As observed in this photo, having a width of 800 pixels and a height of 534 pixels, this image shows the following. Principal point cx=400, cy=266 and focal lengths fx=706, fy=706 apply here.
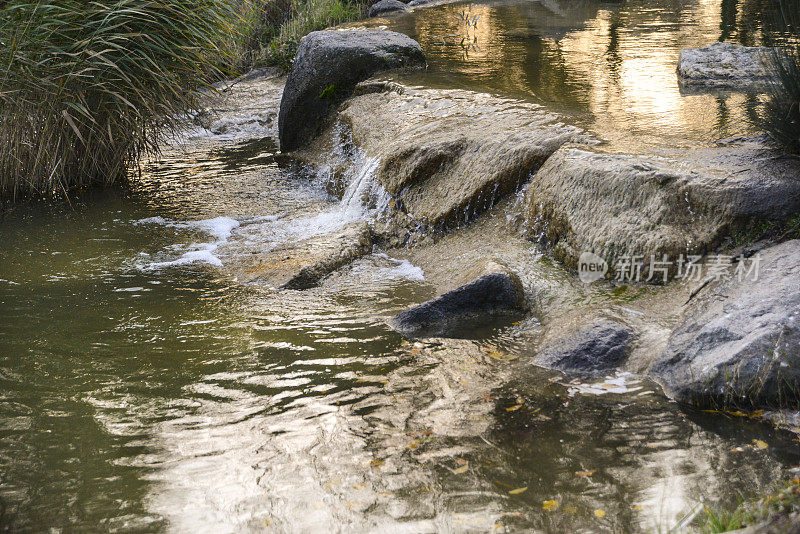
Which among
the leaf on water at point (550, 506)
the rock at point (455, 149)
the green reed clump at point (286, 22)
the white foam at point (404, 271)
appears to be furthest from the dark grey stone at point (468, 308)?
the green reed clump at point (286, 22)

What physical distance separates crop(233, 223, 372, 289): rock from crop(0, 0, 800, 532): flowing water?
0.16 metres

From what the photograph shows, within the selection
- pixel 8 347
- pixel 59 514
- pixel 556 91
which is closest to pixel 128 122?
pixel 8 347

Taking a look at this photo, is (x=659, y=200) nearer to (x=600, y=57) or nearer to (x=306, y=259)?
(x=306, y=259)

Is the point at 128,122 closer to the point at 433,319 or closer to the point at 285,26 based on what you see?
the point at 433,319

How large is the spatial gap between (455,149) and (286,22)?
11756 mm

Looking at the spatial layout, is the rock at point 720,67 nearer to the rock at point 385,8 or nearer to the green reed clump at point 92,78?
the green reed clump at point 92,78

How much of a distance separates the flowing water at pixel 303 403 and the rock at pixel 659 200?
476 millimetres

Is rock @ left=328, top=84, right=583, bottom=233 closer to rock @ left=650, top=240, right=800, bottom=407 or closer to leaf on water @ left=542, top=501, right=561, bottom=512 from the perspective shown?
rock @ left=650, top=240, right=800, bottom=407

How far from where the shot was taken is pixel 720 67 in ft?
30.3

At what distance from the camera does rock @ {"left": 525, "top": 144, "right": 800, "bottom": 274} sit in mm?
4906

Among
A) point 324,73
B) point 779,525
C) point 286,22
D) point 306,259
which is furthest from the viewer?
point 286,22

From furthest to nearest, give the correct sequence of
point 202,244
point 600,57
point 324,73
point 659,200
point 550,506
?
1. point 600,57
2. point 324,73
3. point 202,244
4. point 659,200
5. point 550,506

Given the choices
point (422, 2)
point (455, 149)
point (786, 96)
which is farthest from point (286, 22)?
point (786, 96)

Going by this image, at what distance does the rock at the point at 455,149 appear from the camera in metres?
6.80
